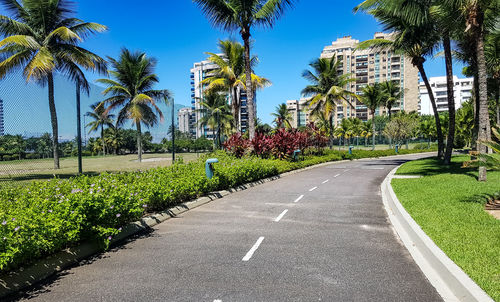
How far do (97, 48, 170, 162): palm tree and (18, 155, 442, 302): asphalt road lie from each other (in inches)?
984

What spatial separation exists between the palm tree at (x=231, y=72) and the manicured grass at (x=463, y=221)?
1786 cm

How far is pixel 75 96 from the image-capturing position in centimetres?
1084

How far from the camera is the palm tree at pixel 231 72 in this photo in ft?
91.1

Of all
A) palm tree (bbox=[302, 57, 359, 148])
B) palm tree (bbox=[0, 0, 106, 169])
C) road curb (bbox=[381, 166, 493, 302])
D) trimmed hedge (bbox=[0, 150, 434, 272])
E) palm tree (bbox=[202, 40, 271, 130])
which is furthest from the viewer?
palm tree (bbox=[302, 57, 359, 148])

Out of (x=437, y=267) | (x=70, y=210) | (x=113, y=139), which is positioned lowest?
(x=437, y=267)

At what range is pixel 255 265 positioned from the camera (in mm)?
5250

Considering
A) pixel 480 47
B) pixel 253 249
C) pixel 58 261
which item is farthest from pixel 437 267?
pixel 480 47

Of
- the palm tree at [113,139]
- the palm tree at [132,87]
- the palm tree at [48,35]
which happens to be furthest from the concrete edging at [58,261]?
the palm tree at [113,139]

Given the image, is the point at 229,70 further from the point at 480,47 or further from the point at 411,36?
the point at 480,47

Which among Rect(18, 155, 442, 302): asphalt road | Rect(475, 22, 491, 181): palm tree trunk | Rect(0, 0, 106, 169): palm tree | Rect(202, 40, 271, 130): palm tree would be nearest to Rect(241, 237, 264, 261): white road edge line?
Rect(18, 155, 442, 302): asphalt road

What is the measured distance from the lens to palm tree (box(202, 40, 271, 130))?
27781mm

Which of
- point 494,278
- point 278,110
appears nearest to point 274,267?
point 494,278

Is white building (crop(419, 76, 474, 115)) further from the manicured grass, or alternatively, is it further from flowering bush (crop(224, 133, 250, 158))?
the manicured grass

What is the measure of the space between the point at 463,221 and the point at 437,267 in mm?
2684
